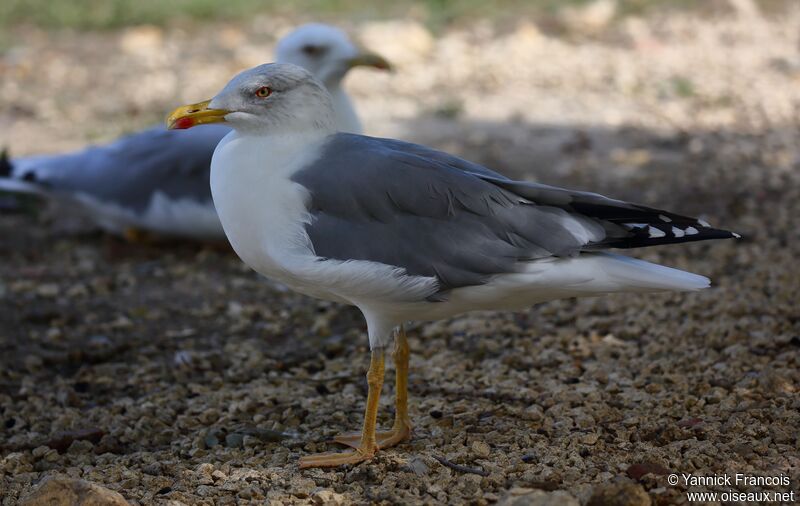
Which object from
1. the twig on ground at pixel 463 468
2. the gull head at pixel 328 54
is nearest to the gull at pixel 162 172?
the gull head at pixel 328 54

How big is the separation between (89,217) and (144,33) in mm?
4470

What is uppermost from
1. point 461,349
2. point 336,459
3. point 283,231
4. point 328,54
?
point 328,54

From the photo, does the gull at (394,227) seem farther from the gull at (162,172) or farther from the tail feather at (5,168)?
the tail feather at (5,168)

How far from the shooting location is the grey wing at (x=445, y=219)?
10.6 feet

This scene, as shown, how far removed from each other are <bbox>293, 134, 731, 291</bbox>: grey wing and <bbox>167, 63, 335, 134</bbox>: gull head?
17cm

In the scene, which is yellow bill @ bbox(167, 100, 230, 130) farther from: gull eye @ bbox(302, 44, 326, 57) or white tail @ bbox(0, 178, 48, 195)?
white tail @ bbox(0, 178, 48, 195)

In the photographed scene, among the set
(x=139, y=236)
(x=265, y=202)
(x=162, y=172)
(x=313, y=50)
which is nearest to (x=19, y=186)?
(x=139, y=236)

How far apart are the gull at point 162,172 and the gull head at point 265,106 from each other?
250 centimetres

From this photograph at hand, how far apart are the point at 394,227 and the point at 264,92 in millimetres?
629

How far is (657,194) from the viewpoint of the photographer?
652cm

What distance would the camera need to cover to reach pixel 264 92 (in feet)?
11.2

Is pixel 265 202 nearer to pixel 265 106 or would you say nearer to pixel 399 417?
pixel 265 106

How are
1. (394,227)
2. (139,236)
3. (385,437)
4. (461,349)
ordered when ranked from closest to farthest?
(394,227) → (385,437) → (461,349) → (139,236)

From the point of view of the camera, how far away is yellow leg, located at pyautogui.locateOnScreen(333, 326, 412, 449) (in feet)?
11.5
